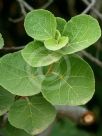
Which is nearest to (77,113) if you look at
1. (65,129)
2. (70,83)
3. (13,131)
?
(13,131)

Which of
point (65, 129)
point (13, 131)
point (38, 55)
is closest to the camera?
point (38, 55)

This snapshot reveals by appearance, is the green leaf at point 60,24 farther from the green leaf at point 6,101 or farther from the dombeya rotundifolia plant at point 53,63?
the green leaf at point 6,101

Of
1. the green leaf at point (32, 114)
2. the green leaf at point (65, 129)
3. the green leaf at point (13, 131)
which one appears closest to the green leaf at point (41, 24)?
the green leaf at point (32, 114)

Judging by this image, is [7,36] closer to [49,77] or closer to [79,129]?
[79,129]

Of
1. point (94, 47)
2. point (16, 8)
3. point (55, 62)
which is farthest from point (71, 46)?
point (94, 47)

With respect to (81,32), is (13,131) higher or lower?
lower

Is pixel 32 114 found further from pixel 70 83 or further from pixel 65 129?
pixel 65 129

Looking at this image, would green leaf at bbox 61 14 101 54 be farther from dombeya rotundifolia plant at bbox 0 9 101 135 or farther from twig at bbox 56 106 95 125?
twig at bbox 56 106 95 125
